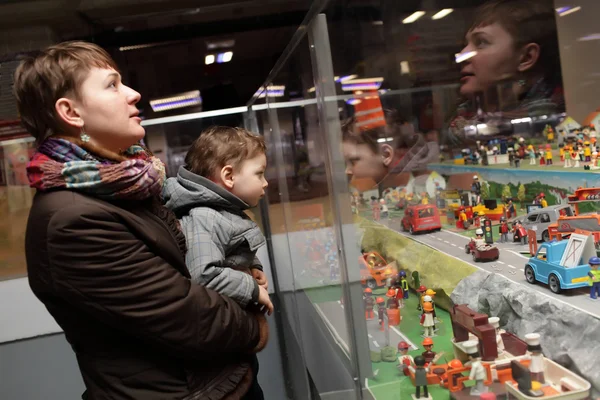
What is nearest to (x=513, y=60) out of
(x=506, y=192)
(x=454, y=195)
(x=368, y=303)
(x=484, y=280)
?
(x=506, y=192)

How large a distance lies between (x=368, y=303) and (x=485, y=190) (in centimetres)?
68

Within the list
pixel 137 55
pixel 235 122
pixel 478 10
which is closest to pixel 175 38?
pixel 137 55

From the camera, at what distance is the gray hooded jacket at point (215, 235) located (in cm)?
151

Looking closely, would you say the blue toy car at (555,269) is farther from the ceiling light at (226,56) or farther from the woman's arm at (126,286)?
the ceiling light at (226,56)

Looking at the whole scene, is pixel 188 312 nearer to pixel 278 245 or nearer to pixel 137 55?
pixel 278 245

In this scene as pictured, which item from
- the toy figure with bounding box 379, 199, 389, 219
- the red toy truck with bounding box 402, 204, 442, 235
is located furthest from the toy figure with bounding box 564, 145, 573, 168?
the toy figure with bounding box 379, 199, 389, 219

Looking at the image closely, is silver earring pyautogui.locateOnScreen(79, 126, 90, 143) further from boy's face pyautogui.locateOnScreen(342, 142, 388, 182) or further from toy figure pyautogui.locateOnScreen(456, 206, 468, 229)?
toy figure pyautogui.locateOnScreen(456, 206, 468, 229)

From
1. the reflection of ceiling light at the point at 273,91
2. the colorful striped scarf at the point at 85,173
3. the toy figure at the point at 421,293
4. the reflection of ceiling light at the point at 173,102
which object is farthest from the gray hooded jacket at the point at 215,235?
the reflection of ceiling light at the point at 173,102

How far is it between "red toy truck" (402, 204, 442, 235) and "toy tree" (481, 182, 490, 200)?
0.19 metres

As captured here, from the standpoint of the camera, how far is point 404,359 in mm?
1788

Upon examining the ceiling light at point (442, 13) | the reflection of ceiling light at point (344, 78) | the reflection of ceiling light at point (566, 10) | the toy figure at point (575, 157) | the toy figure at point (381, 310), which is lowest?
the toy figure at point (381, 310)

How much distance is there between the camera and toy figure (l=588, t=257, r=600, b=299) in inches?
49.7

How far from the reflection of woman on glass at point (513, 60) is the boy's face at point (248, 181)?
2.33 ft

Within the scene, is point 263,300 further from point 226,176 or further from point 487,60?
point 487,60
